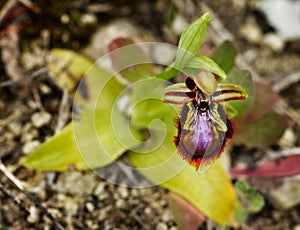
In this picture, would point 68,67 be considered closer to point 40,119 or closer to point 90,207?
point 40,119

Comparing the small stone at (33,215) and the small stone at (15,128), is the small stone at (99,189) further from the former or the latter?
the small stone at (15,128)

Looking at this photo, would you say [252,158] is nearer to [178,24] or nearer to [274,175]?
[274,175]

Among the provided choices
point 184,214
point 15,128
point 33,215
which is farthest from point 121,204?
point 15,128

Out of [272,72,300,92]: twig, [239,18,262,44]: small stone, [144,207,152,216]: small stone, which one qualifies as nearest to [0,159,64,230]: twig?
[144,207,152,216]: small stone

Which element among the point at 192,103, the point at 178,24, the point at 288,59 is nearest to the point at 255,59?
the point at 288,59

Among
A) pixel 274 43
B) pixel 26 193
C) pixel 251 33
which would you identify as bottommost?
pixel 274 43

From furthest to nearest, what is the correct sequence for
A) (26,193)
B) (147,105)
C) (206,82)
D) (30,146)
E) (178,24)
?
(178,24) < (30,146) < (147,105) < (26,193) < (206,82)

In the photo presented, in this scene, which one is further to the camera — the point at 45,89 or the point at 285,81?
the point at 285,81
